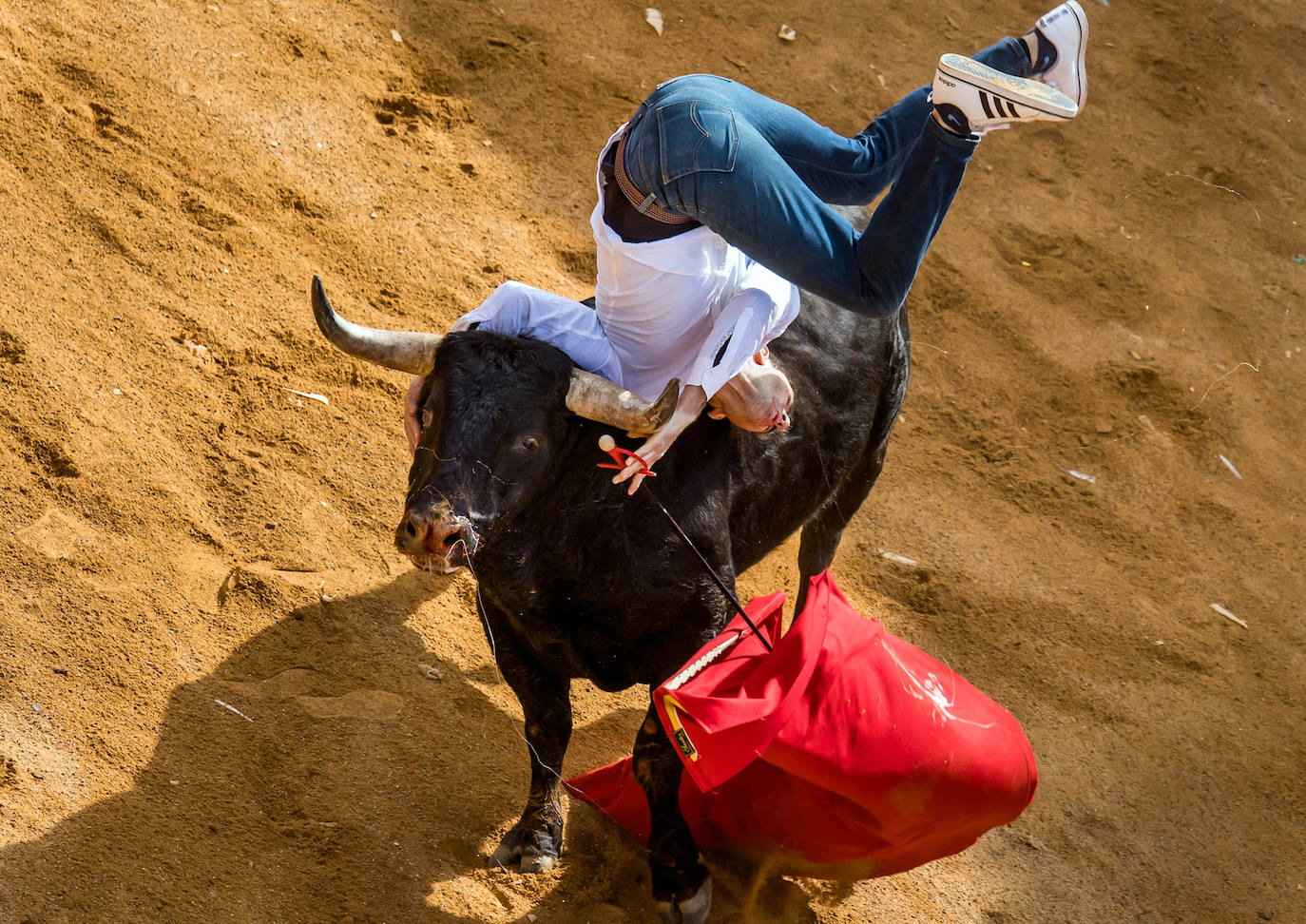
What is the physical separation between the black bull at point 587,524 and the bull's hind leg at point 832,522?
62 cm

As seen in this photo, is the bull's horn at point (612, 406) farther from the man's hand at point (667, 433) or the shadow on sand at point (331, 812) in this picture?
the shadow on sand at point (331, 812)

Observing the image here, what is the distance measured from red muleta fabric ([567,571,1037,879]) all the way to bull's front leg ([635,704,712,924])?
213 millimetres

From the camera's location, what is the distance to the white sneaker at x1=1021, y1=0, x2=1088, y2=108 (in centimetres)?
327

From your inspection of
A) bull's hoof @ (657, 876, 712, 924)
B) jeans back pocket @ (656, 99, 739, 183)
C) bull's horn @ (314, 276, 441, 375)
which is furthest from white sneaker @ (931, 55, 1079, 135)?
bull's hoof @ (657, 876, 712, 924)

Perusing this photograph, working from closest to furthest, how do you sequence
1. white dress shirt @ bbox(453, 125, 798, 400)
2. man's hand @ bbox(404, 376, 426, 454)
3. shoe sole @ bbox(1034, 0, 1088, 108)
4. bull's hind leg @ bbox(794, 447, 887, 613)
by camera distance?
shoe sole @ bbox(1034, 0, 1088, 108) → white dress shirt @ bbox(453, 125, 798, 400) → man's hand @ bbox(404, 376, 426, 454) → bull's hind leg @ bbox(794, 447, 887, 613)

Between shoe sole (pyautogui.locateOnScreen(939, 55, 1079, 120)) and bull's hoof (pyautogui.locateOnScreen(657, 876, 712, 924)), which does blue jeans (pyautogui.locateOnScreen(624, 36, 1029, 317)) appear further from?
bull's hoof (pyautogui.locateOnScreen(657, 876, 712, 924))

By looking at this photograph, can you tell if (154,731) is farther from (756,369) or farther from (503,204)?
(503,204)

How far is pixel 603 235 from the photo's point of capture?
3557 mm

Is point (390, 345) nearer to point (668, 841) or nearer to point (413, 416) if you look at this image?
point (413, 416)

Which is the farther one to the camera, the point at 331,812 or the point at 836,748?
the point at 331,812

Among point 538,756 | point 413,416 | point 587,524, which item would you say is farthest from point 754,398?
point 538,756

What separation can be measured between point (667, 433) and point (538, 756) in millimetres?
1409

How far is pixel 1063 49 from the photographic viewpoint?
3281 millimetres

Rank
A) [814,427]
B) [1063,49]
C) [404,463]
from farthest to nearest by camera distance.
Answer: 1. [404,463]
2. [814,427]
3. [1063,49]
